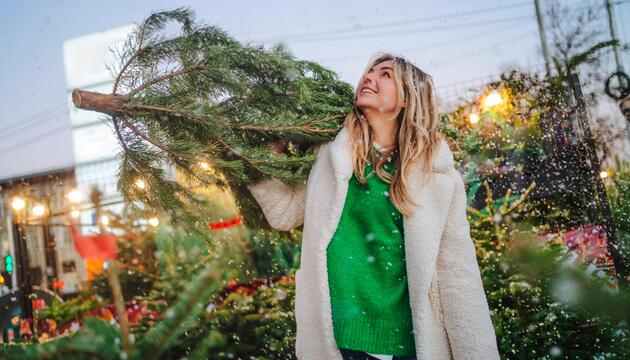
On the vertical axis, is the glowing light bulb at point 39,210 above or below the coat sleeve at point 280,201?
above

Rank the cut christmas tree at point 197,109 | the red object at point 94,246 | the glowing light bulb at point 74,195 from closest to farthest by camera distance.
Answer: the red object at point 94,246 → the cut christmas tree at point 197,109 → the glowing light bulb at point 74,195

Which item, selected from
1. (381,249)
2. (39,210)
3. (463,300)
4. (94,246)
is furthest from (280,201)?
(39,210)

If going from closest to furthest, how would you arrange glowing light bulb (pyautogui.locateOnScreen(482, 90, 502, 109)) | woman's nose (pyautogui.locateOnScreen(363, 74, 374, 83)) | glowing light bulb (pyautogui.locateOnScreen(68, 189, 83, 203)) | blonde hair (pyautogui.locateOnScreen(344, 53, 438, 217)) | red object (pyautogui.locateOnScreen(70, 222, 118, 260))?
red object (pyautogui.locateOnScreen(70, 222, 118, 260))
blonde hair (pyautogui.locateOnScreen(344, 53, 438, 217))
woman's nose (pyautogui.locateOnScreen(363, 74, 374, 83))
glowing light bulb (pyautogui.locateOnScreen(482, 90, 502, 109))
glowing light bulb (pyautogui.locateOnScreen(68, 189, 83, 203))

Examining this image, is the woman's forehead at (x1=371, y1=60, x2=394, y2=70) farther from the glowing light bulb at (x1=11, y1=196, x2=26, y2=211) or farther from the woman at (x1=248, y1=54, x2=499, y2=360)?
the glowing light bulb at (x1=11, y1=196, x2=26, y2=211)

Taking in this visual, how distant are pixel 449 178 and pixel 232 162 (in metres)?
0.90

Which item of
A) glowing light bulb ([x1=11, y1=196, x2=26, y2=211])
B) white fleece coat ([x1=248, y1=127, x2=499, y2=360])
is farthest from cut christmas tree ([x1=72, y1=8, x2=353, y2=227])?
glowing light bulb ([x1=11, y1=196, x2=26, y2=211])

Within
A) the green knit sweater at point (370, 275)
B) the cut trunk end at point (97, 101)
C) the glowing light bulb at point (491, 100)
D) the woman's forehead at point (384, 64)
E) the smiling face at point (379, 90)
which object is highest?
the glowing light bulb at point (491, 100)

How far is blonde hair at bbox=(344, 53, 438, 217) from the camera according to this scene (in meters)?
1.86

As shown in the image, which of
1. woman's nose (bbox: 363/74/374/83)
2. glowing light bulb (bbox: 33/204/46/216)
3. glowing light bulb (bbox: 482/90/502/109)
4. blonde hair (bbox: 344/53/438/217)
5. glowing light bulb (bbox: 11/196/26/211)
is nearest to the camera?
blonde hair (bbox: 344/53/438/217)

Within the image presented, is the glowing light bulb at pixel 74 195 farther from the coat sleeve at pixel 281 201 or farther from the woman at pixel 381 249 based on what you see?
the woman at pixel 381 249

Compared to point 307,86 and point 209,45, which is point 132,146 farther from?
point 307,86

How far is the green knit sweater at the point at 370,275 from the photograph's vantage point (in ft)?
5.59

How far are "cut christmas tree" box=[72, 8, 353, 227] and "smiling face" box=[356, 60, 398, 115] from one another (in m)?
0.29

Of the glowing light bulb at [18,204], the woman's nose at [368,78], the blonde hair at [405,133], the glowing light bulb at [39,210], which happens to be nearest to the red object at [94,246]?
the blonde hair at [405,133]
